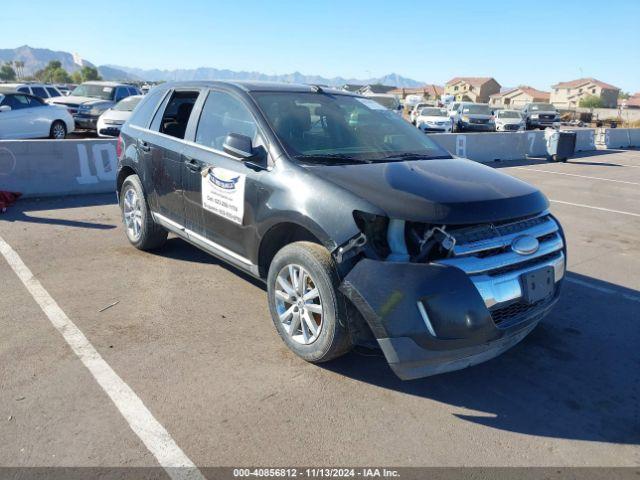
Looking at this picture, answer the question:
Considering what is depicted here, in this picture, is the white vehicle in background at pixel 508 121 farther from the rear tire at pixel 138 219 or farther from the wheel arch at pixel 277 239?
the wheel arch at pixel 277 239

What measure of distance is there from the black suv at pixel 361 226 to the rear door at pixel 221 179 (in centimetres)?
1

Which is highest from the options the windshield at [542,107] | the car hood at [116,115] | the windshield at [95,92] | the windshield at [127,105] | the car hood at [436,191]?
the windshield at [95,92]

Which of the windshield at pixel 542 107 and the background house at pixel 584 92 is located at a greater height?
the background house at pixel 584 92

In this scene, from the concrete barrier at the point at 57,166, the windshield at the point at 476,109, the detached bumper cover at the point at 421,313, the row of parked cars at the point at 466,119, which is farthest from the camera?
the windshield at the point at 476,109

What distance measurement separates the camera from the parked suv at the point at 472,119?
27.1 metres

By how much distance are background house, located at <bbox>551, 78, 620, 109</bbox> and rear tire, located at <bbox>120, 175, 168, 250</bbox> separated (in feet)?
391

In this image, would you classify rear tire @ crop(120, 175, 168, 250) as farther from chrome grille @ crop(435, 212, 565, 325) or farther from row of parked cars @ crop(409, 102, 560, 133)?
row of parked cars @ crop(409, 102, 560, 133)

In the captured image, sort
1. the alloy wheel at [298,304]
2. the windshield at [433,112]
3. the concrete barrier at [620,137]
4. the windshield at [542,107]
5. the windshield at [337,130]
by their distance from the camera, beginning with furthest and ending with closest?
the windshield at [542,107], the windshield at [433,112], the concrete barrier at [620,137], the windshield at [337,130], the alloy wheel at [298,304]

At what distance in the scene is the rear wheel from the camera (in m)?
14.5

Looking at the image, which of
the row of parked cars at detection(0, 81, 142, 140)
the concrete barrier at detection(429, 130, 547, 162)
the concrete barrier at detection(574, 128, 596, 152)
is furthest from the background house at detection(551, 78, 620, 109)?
the row of parked cars at detection(0, 81, 142, 140)

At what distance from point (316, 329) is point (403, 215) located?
0.96 metres

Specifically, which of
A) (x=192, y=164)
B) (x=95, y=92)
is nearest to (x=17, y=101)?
(x=95, y=92)

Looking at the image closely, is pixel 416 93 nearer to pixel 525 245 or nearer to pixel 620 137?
pixel 620 137

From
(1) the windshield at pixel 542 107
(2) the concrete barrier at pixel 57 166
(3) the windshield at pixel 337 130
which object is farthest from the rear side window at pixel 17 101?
(1) the windshield at pixel 542 107
